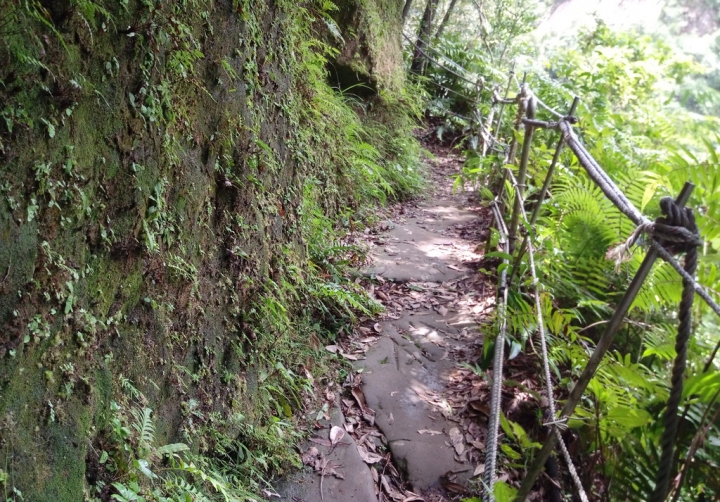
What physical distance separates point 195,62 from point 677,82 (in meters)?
8.89

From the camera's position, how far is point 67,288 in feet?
5.01

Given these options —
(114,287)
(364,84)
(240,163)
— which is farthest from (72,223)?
(364,84)

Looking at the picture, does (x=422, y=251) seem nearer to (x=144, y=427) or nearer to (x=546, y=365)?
(x=546, y=365)

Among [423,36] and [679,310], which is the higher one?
[423,36]

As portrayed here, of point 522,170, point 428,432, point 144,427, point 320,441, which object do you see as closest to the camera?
point 144,427

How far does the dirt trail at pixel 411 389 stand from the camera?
2.74 meters

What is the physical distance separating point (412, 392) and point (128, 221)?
89.1 inches

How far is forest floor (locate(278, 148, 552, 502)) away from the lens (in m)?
2.73

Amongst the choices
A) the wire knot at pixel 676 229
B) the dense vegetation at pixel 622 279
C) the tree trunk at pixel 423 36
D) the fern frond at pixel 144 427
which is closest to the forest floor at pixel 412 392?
the dense vegetation at pixel 622 279

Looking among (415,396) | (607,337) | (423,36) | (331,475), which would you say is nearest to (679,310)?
(607,337)

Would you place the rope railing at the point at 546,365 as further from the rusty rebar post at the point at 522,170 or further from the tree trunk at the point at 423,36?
the tree trunk at the point at 423,36

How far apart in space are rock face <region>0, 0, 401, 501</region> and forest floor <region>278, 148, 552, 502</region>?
64 cm

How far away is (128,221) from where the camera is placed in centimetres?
179

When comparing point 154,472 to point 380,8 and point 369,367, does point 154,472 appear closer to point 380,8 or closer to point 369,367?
point 369,367
